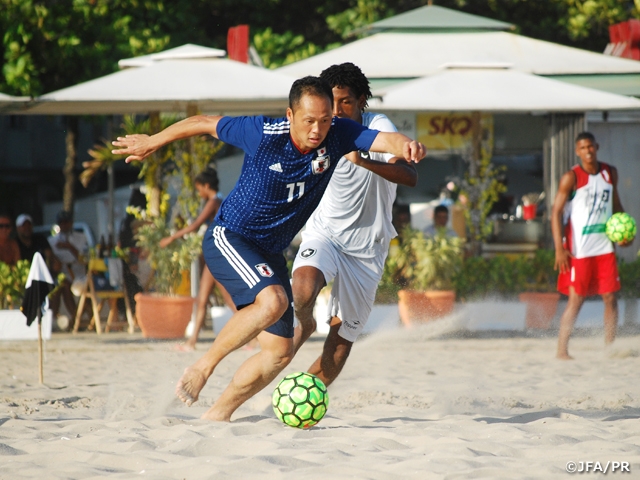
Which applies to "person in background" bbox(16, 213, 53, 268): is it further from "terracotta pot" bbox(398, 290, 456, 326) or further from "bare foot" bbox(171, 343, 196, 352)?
"terracotta pot" bbox(398, 290, 456, 326)

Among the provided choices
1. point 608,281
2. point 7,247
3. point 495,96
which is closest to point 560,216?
point 608,281

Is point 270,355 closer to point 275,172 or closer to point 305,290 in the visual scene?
point 305,290

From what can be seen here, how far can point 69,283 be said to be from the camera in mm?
11633

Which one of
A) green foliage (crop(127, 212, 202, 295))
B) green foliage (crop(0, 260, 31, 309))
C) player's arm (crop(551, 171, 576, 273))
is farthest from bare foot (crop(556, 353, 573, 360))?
green foliage (crop(0, 260, 31, 309))

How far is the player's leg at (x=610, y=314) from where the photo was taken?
8.66 meters

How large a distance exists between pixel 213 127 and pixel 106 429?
171 cm

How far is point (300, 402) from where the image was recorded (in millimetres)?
4672

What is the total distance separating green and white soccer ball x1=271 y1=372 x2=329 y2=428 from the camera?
468 centimetres

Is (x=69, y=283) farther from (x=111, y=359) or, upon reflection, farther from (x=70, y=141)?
(x=70, y=141)

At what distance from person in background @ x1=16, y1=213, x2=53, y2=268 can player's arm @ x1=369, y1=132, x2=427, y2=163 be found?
7991 mm

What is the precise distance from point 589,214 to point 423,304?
2.63 m

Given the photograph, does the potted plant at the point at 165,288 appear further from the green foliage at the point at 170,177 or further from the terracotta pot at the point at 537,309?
the terracotta pot at the point at 537,309

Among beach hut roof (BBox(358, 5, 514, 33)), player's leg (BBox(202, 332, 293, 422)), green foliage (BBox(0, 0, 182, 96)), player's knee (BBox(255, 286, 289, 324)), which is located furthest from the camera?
beach hut roof (BBox(358, 5, 514, 33))

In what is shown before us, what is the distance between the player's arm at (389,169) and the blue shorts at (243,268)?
0.71m
